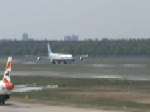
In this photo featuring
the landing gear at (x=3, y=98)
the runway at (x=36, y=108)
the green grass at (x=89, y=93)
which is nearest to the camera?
the runway at (x=36, y=108)

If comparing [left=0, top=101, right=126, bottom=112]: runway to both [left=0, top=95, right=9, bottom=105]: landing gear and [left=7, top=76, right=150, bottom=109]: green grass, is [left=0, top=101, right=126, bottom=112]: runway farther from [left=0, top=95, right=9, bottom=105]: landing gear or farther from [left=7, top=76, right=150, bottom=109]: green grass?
[left=7, top=76, right=150, bottom=109]: green grass

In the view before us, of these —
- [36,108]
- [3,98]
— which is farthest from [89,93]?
[36,108]

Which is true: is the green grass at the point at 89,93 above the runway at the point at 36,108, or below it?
below

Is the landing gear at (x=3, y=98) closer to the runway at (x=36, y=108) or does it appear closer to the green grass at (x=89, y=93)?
the runway at (x=36, y=108)

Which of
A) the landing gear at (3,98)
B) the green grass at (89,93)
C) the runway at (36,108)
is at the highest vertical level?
the landing gear at (3,98)

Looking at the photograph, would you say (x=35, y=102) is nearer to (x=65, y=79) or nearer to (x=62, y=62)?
(x=65, y=79)

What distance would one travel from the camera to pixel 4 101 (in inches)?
2223

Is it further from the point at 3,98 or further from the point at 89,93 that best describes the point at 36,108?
the point at 89,93

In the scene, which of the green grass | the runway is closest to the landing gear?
the runway

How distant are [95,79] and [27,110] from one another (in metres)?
39.9

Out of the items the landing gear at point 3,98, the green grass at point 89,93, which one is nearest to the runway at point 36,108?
the landing gear at point 3,98

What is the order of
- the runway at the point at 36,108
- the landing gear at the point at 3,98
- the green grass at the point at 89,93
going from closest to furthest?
the runway at the point at 36,108 → the landing gear at the point at 3,98 → the green grass at the point at 89,93

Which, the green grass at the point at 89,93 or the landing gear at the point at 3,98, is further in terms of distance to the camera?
the green grass at the point at 89,93

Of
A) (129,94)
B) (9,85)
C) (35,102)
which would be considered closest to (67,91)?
(129,94)
